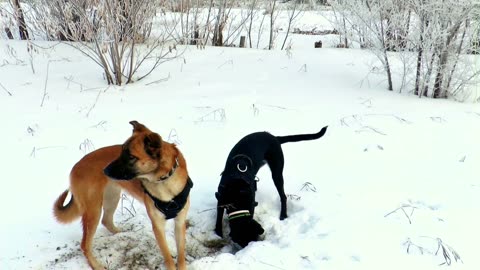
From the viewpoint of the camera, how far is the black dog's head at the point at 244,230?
3.54m

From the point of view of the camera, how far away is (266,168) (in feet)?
16.4

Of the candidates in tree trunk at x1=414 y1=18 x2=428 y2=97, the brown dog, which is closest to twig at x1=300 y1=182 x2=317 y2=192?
the brown dog

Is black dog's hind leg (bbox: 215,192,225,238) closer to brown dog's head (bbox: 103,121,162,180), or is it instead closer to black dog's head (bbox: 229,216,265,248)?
black dog's head (bbox: 229,216,265,248)

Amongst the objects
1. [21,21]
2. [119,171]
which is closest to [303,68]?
[119,171]

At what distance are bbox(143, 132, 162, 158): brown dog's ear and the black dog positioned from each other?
1.11m

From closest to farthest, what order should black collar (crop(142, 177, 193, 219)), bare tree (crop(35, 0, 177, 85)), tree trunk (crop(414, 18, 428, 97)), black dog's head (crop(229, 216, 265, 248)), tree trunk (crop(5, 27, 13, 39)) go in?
black collar (crop(142, 177, 193, 219))
black dog's head (crop(229, 216, 265, 248))
bare tree (crop(35, 0, 177, 85))
tree trunk (crop(414, 18, 428, 97))
tree trunk (crop(5, 27, 13, 39))

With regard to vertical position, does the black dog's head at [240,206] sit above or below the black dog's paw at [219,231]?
above

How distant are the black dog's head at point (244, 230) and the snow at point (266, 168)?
0.34 ft

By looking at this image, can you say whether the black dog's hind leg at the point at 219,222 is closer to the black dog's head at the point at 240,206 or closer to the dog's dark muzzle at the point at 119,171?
the black dog's head at the point at 240,206

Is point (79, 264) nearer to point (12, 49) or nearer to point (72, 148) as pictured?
point (72, 148)

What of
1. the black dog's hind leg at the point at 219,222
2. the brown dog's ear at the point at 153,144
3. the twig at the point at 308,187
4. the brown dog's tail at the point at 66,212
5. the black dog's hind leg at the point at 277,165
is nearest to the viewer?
the brown dog's ear at the point at 153,144

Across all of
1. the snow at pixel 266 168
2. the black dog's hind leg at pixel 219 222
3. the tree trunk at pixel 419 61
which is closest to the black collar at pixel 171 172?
the snow at pixel 266 168

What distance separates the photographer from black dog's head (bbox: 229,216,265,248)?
3539 mm

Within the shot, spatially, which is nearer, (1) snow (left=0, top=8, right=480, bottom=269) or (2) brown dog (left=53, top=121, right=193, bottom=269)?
(2) brown dog (left=53, top=121, right=193, bottom=269)
